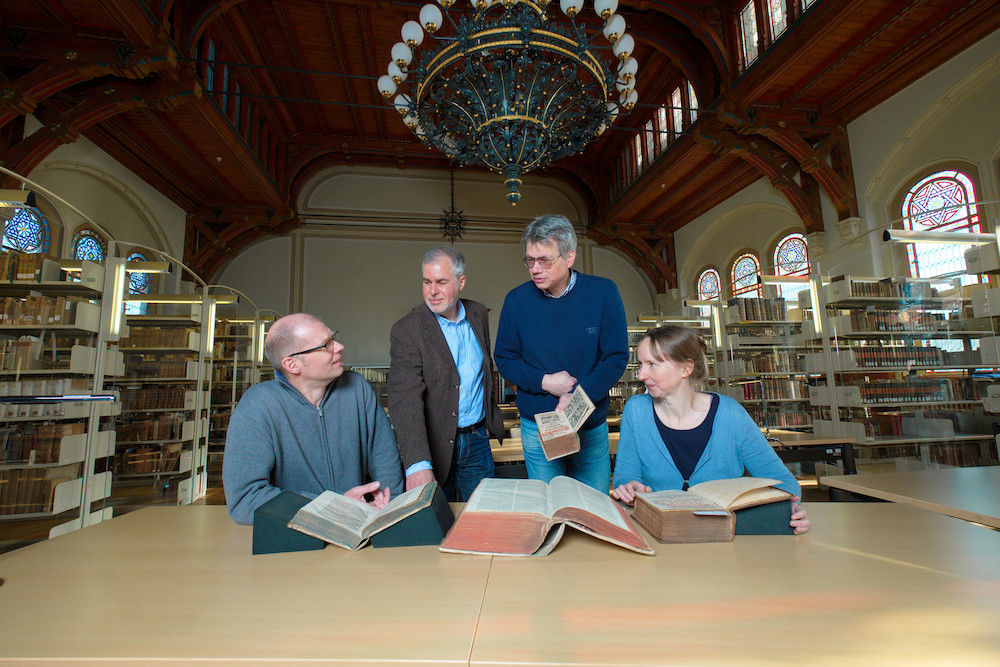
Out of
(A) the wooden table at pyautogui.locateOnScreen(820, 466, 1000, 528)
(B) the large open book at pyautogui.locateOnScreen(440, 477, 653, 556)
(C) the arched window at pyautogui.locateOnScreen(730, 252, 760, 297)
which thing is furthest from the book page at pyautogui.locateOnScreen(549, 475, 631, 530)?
(C) the arched window at pyautogui.locateOnScreen(730, 252, 760, 297)

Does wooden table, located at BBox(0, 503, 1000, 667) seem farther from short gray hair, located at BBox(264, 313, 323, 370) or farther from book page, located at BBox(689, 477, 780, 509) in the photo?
short gray hair, located at BBox(264, 313, 323, 370)

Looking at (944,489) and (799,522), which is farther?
(944,489)

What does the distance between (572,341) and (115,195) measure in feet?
30.7

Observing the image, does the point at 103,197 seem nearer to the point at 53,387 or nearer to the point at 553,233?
the point at 53,387

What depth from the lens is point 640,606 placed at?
2.49 ft

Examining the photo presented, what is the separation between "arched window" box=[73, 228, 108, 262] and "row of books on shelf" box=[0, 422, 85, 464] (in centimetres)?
467

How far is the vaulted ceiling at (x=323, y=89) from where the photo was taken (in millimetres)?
5824

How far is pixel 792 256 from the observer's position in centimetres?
923

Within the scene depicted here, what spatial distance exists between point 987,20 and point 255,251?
39.3 feet

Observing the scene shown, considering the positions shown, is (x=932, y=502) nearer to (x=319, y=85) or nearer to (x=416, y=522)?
(x=416, y=522)

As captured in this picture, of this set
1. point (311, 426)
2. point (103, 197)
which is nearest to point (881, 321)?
point (311, 426)

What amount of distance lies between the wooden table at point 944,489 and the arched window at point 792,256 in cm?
732

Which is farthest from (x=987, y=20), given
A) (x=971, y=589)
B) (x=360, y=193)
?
(x=360, y=193)

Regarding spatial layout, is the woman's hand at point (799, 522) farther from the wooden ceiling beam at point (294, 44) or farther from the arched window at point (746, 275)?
the arched window at point (746, 275)
